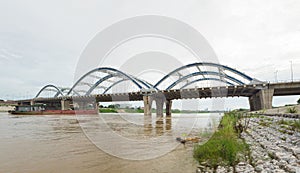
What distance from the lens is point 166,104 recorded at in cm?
7412

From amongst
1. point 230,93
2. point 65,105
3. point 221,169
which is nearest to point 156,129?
point 221,169

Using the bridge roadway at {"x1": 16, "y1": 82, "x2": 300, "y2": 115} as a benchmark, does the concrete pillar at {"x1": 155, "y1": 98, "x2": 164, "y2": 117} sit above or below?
below

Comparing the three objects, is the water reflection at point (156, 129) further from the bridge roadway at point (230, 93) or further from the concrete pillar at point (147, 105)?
the concrete pillar at point (147, 105)

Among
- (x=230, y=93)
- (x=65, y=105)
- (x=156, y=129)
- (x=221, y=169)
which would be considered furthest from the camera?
(x=65, y=105)

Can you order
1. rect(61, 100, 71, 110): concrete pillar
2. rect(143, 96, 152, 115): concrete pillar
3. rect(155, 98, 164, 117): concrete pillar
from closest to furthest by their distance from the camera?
1. rect(143, 96, 152, 115): concrete pillar
2. rect(155, 98, 164, 117): concrete pillar
3. rect(61, 100, 71, 110): concrete pillar

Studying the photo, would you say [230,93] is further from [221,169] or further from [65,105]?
[65,105]

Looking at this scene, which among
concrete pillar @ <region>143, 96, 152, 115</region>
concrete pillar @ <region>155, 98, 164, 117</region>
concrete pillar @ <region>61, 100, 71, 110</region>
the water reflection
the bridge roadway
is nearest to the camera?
the water reflection

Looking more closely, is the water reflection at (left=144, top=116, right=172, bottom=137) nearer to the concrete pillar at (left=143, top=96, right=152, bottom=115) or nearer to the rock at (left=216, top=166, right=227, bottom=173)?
the rock at (left=216, top=166, right=227, bottom=173)

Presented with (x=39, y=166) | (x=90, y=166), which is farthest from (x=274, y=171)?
(x=39, y=166)

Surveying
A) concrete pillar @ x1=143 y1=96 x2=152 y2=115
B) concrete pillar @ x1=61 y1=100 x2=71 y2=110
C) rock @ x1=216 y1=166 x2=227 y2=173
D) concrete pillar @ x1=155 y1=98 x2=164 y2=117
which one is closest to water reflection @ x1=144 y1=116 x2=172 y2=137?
rock @ x1=216 y1=166 x2=227 y2=173

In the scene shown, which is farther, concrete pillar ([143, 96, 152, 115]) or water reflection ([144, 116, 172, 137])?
concrete pillar ([143, 96, 152, 115])

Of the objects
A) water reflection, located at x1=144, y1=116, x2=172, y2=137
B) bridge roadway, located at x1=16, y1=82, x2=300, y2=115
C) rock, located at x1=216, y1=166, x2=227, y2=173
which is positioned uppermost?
bridge roadway, located at x1=16, y1=82, x2=300, y2=115

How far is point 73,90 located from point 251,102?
83.2 m

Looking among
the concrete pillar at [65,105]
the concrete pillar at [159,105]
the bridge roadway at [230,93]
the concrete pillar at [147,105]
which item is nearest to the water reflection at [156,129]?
the bridge roadway at [230,93]
